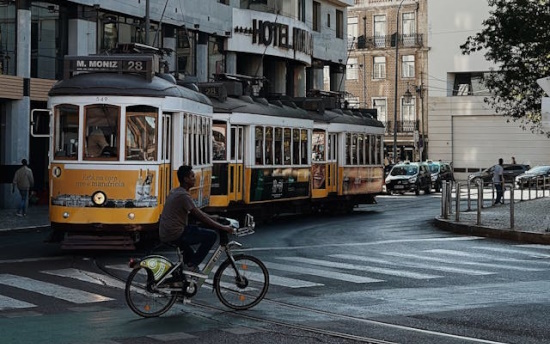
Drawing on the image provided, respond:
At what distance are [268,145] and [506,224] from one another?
6.79 m

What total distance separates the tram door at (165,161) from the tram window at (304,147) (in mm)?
11408

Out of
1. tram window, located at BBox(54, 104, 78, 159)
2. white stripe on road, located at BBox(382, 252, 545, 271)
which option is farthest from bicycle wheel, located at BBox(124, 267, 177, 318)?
white stripe on road, located at BBox(382, 252, 545, 271)

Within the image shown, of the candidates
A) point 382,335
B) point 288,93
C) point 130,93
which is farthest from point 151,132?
point 288,93

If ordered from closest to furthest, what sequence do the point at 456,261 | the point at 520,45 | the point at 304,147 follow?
1. the point at 456,261
2. the point at 304,147
3. the point at 520,45

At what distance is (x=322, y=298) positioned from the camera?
42.8ft

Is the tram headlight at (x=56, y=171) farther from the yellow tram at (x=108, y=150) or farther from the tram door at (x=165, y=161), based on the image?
the tram door at (x=165, y=161)

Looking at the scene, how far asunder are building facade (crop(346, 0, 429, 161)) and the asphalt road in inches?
2029

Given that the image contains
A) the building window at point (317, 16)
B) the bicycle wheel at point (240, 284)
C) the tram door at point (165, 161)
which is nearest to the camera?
the bicycle wheel at point (240, 284)

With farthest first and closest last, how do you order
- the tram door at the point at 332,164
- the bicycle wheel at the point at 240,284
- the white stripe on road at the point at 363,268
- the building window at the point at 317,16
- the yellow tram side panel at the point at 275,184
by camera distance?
the building window at the point at 317,16 → the tram door at the point at 332,164 → the yellow tram side panel at the point at 275,184 → the white stripe on road at the point at 363,268 → the bicycle wheel at the point at 240,284

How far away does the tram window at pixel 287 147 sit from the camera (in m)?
28.5

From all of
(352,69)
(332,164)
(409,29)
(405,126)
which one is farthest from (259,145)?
(352,69)

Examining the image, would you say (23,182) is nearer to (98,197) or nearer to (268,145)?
(268,145)

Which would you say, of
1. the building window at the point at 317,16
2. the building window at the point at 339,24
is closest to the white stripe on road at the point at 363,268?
the building window at the point at 317,16

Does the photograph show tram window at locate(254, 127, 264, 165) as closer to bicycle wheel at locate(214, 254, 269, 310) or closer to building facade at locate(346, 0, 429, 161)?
bicycle wheel at locate(214, 254, 269, 310)
